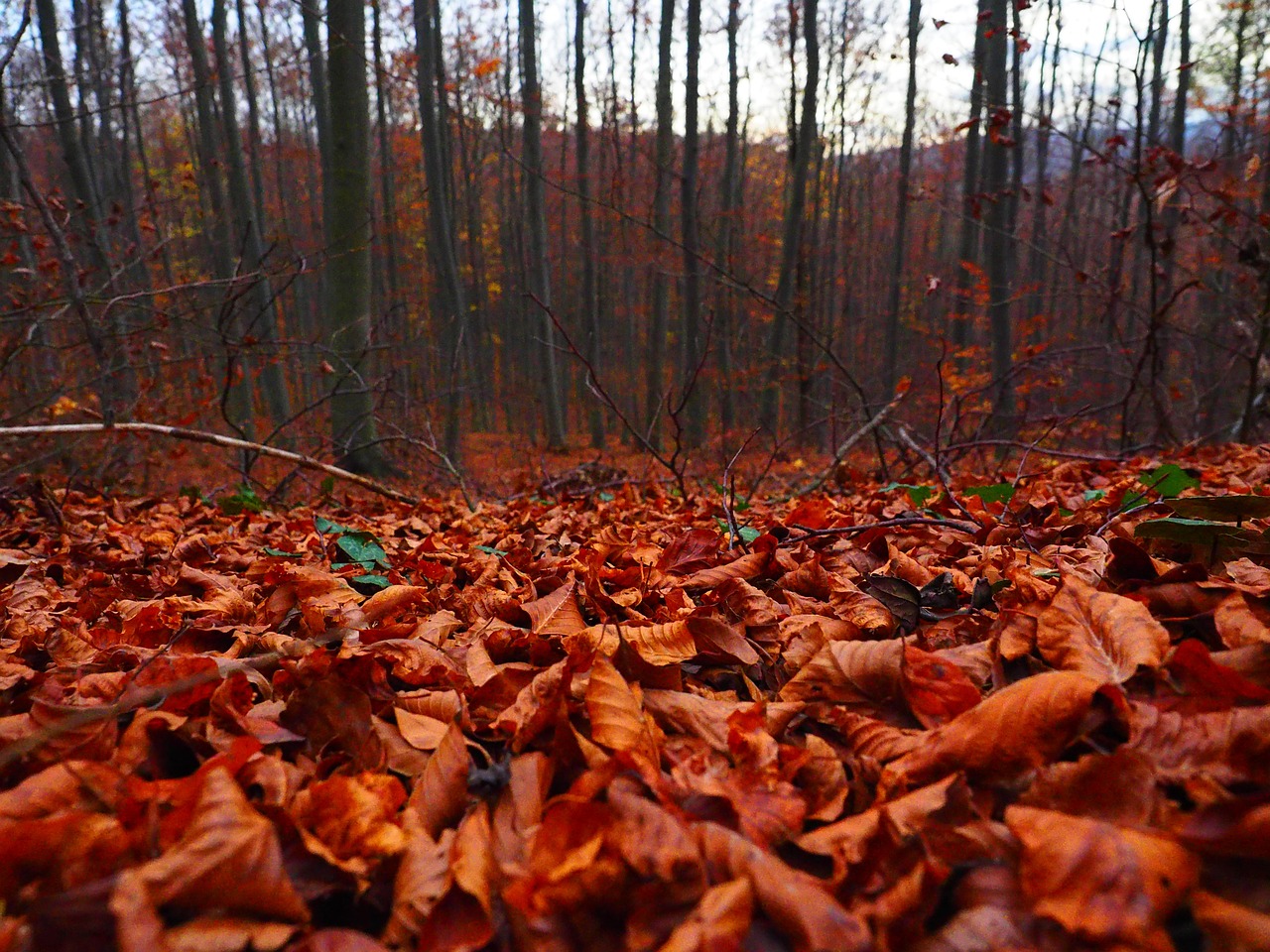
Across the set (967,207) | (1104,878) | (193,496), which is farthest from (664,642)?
(967,207)

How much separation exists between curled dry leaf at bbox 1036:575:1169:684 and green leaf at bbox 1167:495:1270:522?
578 millimetres

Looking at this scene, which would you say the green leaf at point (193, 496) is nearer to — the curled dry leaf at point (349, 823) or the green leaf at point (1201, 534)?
the curled dry leaf at point (349, 823)

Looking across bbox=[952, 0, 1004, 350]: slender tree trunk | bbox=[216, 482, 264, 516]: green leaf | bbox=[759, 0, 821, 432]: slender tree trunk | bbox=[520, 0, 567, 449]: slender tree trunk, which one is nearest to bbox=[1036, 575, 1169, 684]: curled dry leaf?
bbox=[216, 482, 264, 516]: green leaf

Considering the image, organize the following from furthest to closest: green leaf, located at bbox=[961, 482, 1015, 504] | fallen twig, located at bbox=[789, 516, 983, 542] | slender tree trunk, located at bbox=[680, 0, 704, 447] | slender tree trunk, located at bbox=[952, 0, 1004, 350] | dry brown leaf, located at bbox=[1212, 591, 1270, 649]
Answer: slender tree trunk, located at bbox=[680, 0, 704, 447] < slender tree trunk, located at bbox=[952, 0, 1004, 350] < green leaf, located at bbox=[961, 482, 1015, 504] < fallen twig, located at bbox=[789, 516, 983, 542] < dry brown leaf, located at bbox=[1212, 591, 1270, 649]

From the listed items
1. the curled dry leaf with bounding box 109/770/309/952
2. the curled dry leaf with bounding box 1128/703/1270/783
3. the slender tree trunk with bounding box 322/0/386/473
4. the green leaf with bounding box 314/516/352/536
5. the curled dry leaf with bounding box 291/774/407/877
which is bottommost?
the green leaf with bounding box 314/516/352/536

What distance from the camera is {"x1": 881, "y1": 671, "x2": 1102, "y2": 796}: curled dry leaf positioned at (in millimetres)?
915

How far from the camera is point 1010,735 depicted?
0.93 meters

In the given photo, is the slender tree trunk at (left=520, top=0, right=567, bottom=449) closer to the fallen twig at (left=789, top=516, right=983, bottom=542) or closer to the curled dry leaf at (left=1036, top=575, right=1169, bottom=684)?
the fallen twig at (left=789, top=516, right=983, bottom=542)

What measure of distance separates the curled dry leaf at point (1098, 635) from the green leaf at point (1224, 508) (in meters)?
0.58

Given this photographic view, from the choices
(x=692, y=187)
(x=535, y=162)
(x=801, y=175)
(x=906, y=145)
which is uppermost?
(x=906, y=145)

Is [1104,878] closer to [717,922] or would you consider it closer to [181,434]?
[717,922]

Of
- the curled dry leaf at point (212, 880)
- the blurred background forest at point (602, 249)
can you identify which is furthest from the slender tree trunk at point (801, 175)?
the curled dry leaf at point (212, 880)

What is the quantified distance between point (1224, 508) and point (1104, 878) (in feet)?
4.06

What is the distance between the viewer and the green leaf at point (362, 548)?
2299 millimetres
